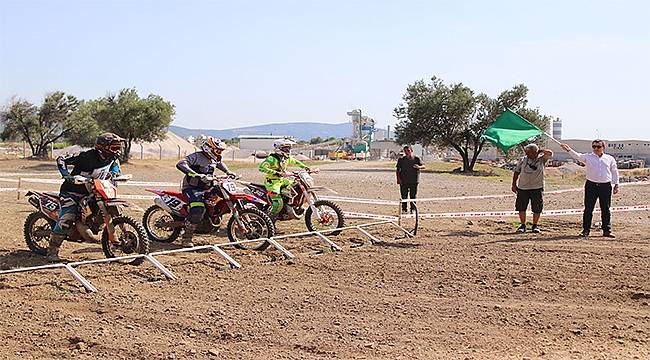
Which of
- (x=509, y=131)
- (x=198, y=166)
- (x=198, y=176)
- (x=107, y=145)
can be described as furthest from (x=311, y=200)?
(x=509, y=131)

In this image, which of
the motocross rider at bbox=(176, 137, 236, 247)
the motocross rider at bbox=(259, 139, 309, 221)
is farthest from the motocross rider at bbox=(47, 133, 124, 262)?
the motocross rider at bbox=(259, 139, 309, 221)

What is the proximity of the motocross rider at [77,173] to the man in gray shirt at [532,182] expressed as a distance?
7.19 metres

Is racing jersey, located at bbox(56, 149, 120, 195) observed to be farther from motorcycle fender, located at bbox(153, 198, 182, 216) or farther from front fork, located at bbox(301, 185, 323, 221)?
front fork, located at bbox(301, 185, 323, 221)

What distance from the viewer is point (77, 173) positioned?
820 centimetres

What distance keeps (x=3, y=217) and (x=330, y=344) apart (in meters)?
9.72

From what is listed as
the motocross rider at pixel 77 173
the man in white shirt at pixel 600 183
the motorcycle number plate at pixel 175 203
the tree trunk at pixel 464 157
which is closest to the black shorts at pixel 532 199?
the man in white shirt at pixel 600 183

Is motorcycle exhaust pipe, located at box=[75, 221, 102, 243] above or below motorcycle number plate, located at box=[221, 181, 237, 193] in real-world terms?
below

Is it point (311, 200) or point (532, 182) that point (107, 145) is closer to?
point (311, 200)

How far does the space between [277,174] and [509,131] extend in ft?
18.5

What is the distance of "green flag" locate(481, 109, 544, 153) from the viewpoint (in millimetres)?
13602

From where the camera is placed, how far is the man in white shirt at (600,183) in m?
11.6

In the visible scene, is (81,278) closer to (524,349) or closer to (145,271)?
(145,271)

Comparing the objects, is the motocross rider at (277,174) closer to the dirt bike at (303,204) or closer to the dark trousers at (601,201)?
the dirt bike at (303,204)

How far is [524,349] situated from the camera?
5.32m
